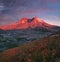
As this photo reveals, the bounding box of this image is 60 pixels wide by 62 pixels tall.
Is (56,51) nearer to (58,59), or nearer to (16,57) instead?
(58,59)

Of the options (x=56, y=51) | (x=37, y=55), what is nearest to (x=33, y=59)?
(x=37, y=55)

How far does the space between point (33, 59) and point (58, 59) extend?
1.42 meters

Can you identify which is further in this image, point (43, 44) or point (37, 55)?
point (43, 44)

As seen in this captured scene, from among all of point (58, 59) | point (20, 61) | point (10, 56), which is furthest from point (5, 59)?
point (58, 59)

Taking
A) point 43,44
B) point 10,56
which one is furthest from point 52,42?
point 10,56

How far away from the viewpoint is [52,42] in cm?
1673

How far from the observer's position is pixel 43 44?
16812 millimetres

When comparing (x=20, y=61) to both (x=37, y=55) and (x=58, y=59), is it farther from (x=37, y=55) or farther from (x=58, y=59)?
(x=58, y=59)

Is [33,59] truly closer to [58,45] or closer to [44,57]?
[44,57]

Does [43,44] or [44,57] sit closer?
[44,57]

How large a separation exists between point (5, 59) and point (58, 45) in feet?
11.2

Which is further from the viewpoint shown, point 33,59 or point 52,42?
point 52,42

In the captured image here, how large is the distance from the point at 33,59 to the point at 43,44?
6.64ft

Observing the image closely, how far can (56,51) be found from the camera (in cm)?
1523
